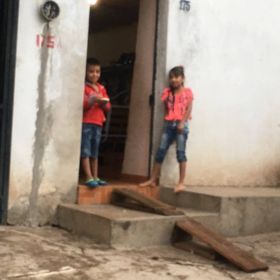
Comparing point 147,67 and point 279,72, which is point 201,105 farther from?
point 279,72

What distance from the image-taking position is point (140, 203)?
551cm

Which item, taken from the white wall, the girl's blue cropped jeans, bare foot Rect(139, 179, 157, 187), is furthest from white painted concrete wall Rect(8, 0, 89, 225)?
the white wall

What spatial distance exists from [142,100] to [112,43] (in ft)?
13.5

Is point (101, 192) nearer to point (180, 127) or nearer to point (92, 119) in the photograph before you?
point (92, 119)

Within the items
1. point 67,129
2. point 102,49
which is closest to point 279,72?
point 67,129

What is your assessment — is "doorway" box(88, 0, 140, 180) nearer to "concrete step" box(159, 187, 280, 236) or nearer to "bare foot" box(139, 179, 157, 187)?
"bare foot" box(139, 179, 157, 187)

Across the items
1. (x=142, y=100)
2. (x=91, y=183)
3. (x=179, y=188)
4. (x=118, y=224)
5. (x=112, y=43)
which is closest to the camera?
(x=118, y=224)

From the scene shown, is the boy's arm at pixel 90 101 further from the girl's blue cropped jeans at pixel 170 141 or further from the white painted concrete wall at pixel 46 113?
the girl's blue cropped jeans at pixel 170 141

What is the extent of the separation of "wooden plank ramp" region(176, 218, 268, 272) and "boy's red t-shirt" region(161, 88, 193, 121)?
141 cm

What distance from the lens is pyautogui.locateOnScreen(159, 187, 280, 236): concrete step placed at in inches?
226

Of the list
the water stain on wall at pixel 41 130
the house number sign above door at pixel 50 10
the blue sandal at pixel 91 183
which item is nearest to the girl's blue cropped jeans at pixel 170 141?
the blue sandal at pixel 91 183

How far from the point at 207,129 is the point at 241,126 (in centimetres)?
63

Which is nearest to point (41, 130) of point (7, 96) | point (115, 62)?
point (7, 96)

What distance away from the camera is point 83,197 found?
571cm
